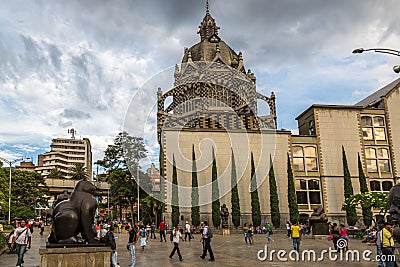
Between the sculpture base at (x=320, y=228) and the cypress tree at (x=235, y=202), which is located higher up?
the cypress tree at (x=235, y=202)

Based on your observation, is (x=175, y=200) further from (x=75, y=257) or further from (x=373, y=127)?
(x=75, y=257)

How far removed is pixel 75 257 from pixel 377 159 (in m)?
47.8

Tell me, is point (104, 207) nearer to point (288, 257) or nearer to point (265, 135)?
point (265, 135)

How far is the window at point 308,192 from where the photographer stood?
4841 centimetres

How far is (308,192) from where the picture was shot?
48688 mm

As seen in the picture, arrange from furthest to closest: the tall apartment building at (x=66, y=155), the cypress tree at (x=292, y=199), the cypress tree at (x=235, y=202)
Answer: the tall apartment building at (x=66, y=155) → the cypress tree at (x=292, y=199) → the cypress tree at (x=235, y=202)

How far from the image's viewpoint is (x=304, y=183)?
49.0m

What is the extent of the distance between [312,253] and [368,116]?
36.4 meters

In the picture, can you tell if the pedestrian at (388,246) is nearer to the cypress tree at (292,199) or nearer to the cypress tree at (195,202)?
the cypress tree at (195,202)

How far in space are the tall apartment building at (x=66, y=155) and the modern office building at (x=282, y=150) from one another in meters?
87.1

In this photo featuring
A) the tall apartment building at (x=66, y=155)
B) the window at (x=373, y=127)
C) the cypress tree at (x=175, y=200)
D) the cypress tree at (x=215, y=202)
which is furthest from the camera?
the tall apartment building at (x=66, y=155)

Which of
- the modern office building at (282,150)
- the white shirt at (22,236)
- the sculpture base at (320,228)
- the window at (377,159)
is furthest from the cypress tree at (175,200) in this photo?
the white shirt at (22,236)

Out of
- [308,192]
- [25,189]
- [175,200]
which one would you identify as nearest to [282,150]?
[308,192]

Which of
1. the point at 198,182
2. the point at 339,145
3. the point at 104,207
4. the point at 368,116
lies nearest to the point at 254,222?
the point at 198,182
